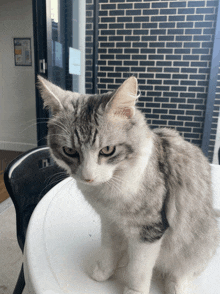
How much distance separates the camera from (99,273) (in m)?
0.62

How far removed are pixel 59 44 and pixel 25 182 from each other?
6.21 ft

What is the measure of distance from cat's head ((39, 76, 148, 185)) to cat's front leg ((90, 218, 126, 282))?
0.18m

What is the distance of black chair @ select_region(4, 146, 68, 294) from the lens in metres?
0.93

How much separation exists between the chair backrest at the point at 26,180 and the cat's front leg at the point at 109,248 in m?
0.30

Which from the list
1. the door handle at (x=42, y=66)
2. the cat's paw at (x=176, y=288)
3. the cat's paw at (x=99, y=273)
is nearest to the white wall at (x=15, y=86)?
the door handle at (x=42, y=66)

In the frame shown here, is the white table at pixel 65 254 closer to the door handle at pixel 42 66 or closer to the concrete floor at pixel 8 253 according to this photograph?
the concrete floor at pixel 8 253

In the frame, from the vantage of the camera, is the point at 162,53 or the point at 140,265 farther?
the point at 162,53

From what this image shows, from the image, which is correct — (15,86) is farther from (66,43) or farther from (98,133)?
(98,133)

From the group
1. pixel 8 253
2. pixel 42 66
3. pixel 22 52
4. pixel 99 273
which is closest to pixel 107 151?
pixel 99 273

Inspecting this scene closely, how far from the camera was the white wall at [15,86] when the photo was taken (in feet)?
10.9

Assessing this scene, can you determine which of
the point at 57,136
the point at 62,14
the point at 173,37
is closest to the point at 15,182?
the point at 57,136

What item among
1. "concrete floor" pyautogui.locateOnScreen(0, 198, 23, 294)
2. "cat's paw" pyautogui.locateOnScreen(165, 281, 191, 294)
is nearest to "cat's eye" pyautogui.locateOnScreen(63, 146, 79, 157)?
"cat's paw" pyautogui.locateOnScreen(165, 281, 191, 294)

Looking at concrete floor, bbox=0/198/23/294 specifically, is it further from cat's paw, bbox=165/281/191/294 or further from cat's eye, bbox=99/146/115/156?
cat's eye, bbox=99/146/115/156

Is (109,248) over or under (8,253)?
over
